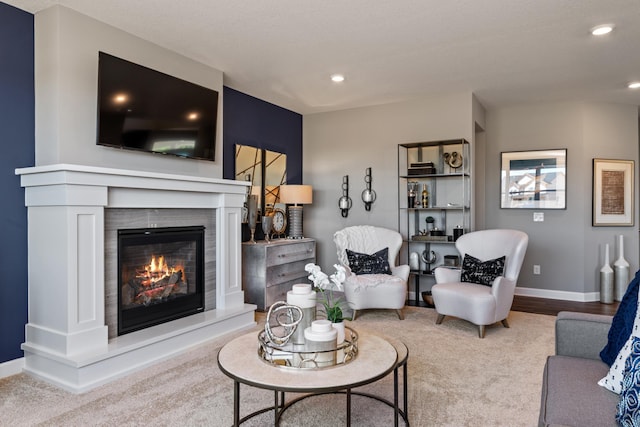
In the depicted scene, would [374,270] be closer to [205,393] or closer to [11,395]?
[205,393]

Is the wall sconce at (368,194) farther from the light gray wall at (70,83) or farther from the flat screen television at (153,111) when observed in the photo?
the light gray wall at (70,83)

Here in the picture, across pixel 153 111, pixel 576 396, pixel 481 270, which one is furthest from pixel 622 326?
pixel 153 111

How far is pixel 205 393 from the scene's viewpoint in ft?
8.20

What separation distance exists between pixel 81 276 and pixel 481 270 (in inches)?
132

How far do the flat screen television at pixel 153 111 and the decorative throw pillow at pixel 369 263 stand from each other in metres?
1.84

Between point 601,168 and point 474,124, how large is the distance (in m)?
1.77

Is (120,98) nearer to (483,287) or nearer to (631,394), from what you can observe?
(631,394)

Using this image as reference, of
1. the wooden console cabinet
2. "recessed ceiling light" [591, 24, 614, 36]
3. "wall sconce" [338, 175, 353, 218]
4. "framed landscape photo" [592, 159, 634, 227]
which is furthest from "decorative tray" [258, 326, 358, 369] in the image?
"framed landscape photo" [592, 159, 634, 227]

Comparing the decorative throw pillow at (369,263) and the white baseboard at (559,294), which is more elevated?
the decorative throw pillow at (369,263)

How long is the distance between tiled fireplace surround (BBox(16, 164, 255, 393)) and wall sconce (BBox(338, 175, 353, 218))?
107 inches

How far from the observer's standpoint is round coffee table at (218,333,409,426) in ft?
5.43

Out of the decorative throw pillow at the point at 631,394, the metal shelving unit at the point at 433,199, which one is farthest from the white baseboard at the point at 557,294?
the decorative throw pillow at the point at 631,394

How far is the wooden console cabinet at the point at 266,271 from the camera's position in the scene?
14.7ft

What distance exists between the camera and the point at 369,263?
447 cm
